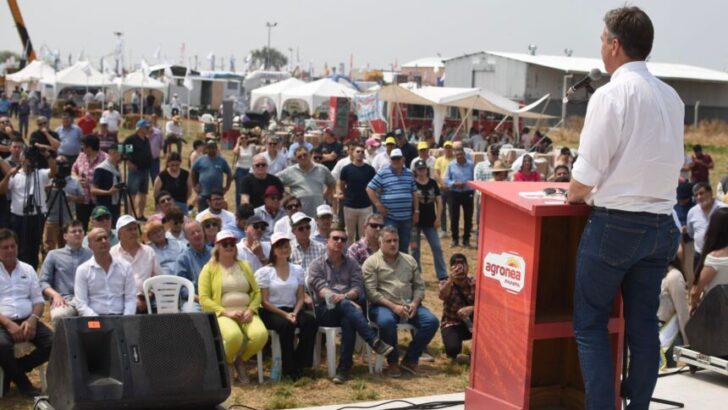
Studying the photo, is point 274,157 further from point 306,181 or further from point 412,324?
point 412,324

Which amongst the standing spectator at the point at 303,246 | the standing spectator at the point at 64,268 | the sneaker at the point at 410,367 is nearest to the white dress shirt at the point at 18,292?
the standing spectator at the point at 64,268

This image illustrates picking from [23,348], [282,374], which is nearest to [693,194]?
[282,374]

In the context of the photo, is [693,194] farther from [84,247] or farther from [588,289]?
[588,289]

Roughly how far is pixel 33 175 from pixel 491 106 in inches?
752

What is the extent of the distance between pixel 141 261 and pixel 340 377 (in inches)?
74.8

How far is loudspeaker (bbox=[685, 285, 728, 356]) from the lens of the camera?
628 cm

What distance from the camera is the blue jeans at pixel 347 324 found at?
798 cm

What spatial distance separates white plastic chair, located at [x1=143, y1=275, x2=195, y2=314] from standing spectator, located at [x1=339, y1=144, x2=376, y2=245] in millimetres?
4594

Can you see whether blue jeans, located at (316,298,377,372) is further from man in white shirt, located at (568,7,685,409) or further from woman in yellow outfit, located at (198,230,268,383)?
man in white shirt, located at (568,7,685,409)

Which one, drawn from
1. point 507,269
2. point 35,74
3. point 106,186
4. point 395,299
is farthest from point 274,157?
point 35,74

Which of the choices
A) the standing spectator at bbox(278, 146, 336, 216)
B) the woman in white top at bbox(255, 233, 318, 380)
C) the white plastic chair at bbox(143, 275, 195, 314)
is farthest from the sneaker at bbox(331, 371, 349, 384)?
the standing spectator at bbox(278, 146, 336, 216)

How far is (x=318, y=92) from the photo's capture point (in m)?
35.8

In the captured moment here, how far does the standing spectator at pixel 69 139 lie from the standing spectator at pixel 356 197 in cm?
571

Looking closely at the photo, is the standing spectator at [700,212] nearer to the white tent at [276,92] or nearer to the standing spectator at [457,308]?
the standing spectator at [457,308]
